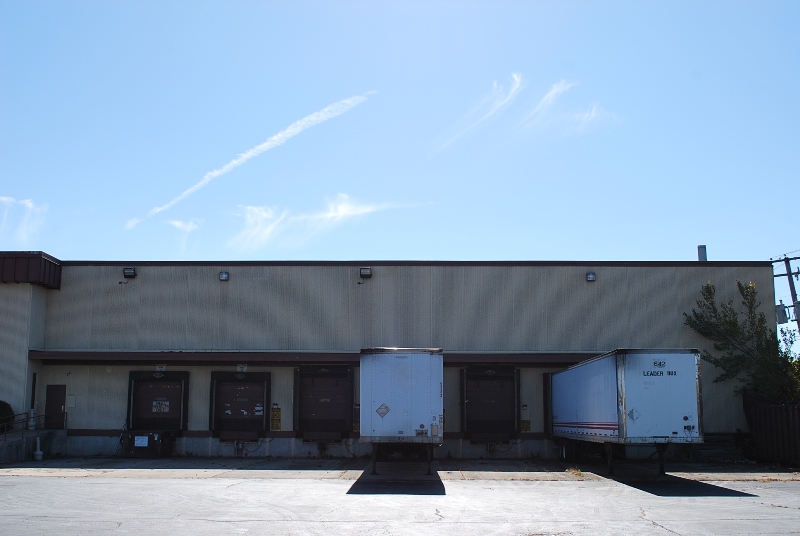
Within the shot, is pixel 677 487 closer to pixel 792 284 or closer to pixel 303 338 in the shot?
→ pixel 303 338

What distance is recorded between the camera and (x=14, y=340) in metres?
27.8

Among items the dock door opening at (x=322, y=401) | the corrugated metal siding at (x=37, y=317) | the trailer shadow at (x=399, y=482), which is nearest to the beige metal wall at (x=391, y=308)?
the corrugated metal siding at (x=37, y=317)

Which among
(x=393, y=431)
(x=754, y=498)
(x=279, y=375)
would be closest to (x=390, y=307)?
(x=279, y=375)

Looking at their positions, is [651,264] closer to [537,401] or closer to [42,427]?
[537,401]

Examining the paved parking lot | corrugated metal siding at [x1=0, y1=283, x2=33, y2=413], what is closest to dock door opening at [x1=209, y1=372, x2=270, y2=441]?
the paved parking lot

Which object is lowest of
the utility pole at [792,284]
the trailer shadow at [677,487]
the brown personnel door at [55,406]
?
the trailer shadow at [677,487]

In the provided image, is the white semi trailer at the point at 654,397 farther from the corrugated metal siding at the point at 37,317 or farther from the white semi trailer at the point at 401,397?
the corrugated metal siding at the point at 37,317

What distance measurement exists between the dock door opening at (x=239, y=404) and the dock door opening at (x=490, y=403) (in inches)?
304

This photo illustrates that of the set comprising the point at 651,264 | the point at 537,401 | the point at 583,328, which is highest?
the point at 651,264

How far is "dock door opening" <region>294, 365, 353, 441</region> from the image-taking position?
27469mm

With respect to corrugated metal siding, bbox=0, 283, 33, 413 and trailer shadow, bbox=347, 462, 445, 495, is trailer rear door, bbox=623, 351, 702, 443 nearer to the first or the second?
trailer shadow, bbox=347, 462, 445, 495

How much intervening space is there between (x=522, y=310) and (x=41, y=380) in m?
19.2

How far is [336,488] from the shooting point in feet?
57.8

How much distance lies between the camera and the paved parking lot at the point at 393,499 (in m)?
12.1
